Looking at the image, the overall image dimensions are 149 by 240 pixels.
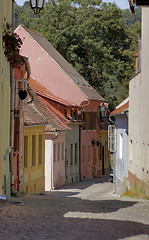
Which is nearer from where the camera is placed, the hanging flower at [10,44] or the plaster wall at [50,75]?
the hanging flower at [10,44]

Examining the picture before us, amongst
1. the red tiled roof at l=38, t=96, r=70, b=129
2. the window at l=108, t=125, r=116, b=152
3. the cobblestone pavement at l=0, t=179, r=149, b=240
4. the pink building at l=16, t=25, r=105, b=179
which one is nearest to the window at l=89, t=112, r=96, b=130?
the pink building at l=16, t=25, r=105, b=179

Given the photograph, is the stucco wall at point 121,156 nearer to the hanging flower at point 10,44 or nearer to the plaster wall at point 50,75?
the plaster wall at point 50,75

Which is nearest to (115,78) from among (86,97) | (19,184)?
(86,97)

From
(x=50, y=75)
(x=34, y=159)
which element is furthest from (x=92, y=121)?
(x=34, y=159)

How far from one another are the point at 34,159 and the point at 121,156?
703cm

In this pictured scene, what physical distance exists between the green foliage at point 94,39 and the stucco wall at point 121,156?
673 inches

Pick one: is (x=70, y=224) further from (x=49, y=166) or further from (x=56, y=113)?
(x=56, y=113)

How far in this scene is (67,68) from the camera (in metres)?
42.3

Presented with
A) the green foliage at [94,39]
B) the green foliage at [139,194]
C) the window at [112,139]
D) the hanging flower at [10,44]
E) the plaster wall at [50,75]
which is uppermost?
the green foliage at [94,39]

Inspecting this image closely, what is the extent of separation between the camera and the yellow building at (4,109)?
50.9ft

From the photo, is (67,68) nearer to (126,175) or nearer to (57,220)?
(126,175)

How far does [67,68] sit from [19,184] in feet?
77.0

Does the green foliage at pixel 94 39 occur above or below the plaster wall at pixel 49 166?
above

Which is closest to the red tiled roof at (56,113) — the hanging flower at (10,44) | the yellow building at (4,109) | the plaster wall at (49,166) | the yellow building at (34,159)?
the plaster wall at (49,166)
